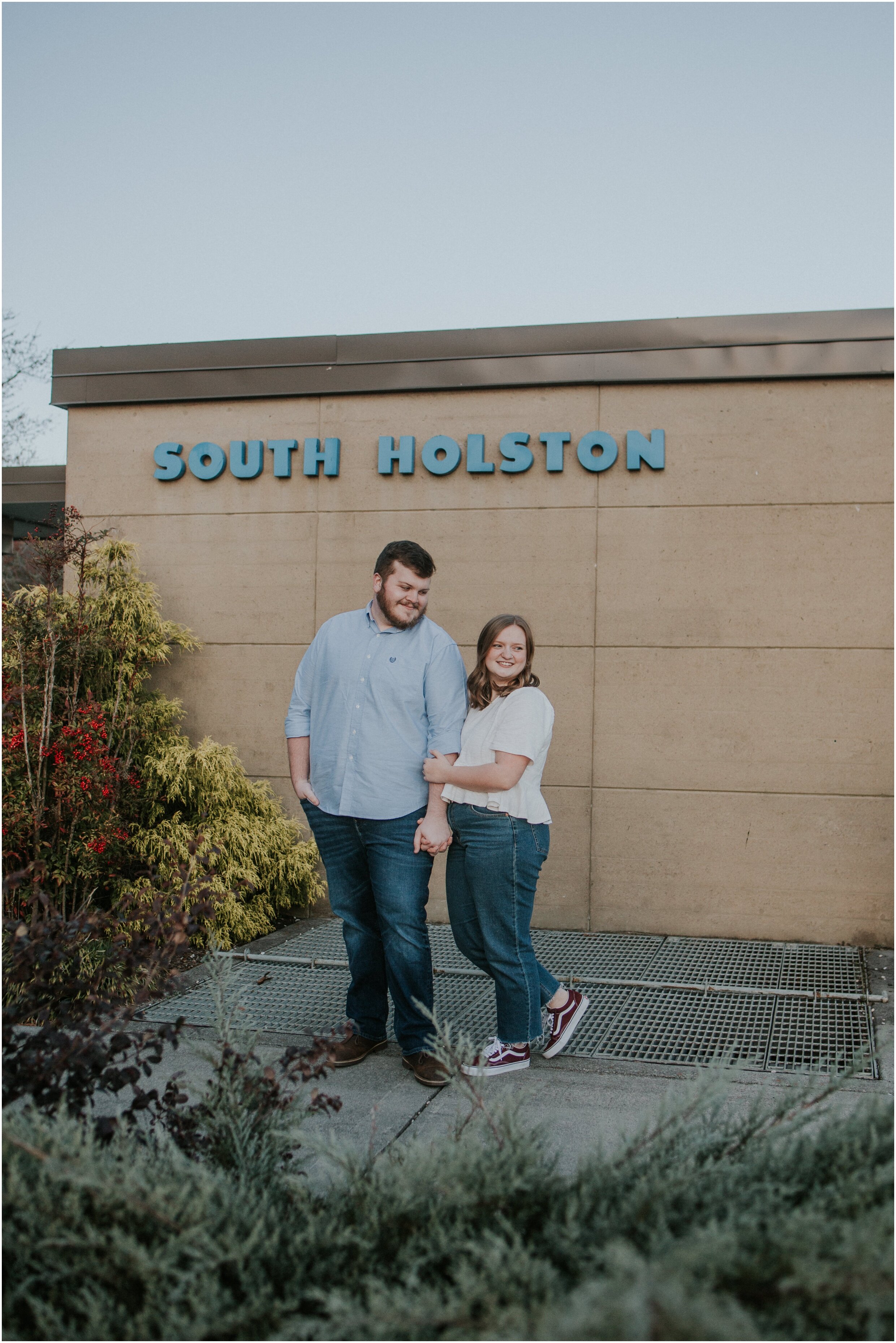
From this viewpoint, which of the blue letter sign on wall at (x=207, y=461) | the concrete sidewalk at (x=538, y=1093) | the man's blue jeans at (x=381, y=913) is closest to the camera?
the concrete sidewalk at (x=538, y=1093)

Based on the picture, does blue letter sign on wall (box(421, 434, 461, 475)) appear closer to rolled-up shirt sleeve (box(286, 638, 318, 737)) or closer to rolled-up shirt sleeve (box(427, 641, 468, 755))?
rolled-up shirt sleeve (box(286, 638, 318, 737))

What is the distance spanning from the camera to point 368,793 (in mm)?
3527

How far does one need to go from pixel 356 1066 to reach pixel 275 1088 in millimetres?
1413

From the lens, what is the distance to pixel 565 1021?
3725mm

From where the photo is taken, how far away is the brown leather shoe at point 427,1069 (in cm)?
337

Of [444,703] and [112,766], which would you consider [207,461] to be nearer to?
[112,766]

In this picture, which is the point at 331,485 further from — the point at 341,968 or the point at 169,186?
the point at 341,968

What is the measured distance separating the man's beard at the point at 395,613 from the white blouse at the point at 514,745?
0.42 meters

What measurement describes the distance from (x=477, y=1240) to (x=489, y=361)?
197 inches

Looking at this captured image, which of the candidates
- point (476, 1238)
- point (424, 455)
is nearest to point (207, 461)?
point (424, 455)

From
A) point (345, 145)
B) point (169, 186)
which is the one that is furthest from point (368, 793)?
point (169, 186)

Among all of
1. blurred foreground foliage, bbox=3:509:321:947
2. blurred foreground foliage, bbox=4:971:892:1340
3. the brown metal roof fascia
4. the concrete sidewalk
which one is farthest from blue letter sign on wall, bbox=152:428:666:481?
blurred foreground foliage, bbox=4:971:892:1340

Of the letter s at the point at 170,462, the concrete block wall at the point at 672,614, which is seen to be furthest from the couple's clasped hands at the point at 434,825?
the letter s at the point at 170,462

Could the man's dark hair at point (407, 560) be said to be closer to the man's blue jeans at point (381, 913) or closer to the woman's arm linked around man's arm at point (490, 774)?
the woman's arm linked around man's arm at point (490, 774)
